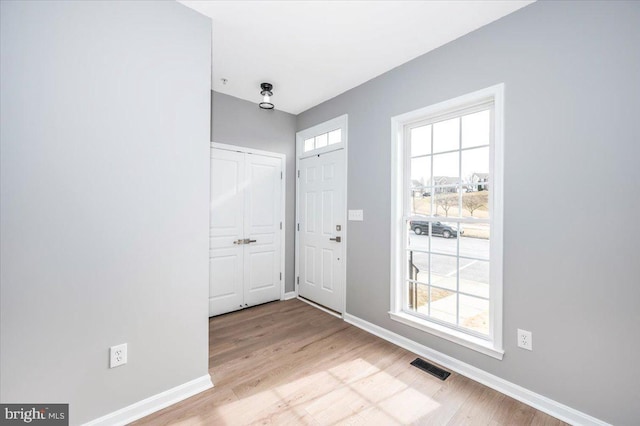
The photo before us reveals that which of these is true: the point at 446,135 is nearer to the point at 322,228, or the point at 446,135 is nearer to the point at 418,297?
the point at 418,297

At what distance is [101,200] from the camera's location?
1.60 meters

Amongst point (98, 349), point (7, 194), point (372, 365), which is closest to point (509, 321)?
point (372, 365)

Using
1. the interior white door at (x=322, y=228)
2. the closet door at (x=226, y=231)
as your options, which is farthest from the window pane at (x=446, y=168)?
the closet door at (x=226, y=231)

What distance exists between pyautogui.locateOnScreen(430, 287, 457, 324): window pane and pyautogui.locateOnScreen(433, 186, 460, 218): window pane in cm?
52

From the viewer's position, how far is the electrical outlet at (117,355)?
5.33 feet

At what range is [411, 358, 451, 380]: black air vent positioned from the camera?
6.98 feet

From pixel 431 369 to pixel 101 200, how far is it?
8.65ft

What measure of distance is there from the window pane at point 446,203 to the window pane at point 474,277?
0.29 metres

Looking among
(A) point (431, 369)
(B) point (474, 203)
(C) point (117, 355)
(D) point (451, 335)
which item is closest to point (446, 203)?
(B) point (474, 203)

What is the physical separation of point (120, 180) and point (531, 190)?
2.65 m

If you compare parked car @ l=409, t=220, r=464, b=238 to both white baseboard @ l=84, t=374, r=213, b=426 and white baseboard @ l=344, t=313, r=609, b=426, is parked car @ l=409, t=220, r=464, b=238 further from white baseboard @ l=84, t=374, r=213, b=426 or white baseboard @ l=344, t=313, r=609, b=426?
white baseboard @ l=84, t=374, r=213, b=426

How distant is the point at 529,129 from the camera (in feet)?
6.05
